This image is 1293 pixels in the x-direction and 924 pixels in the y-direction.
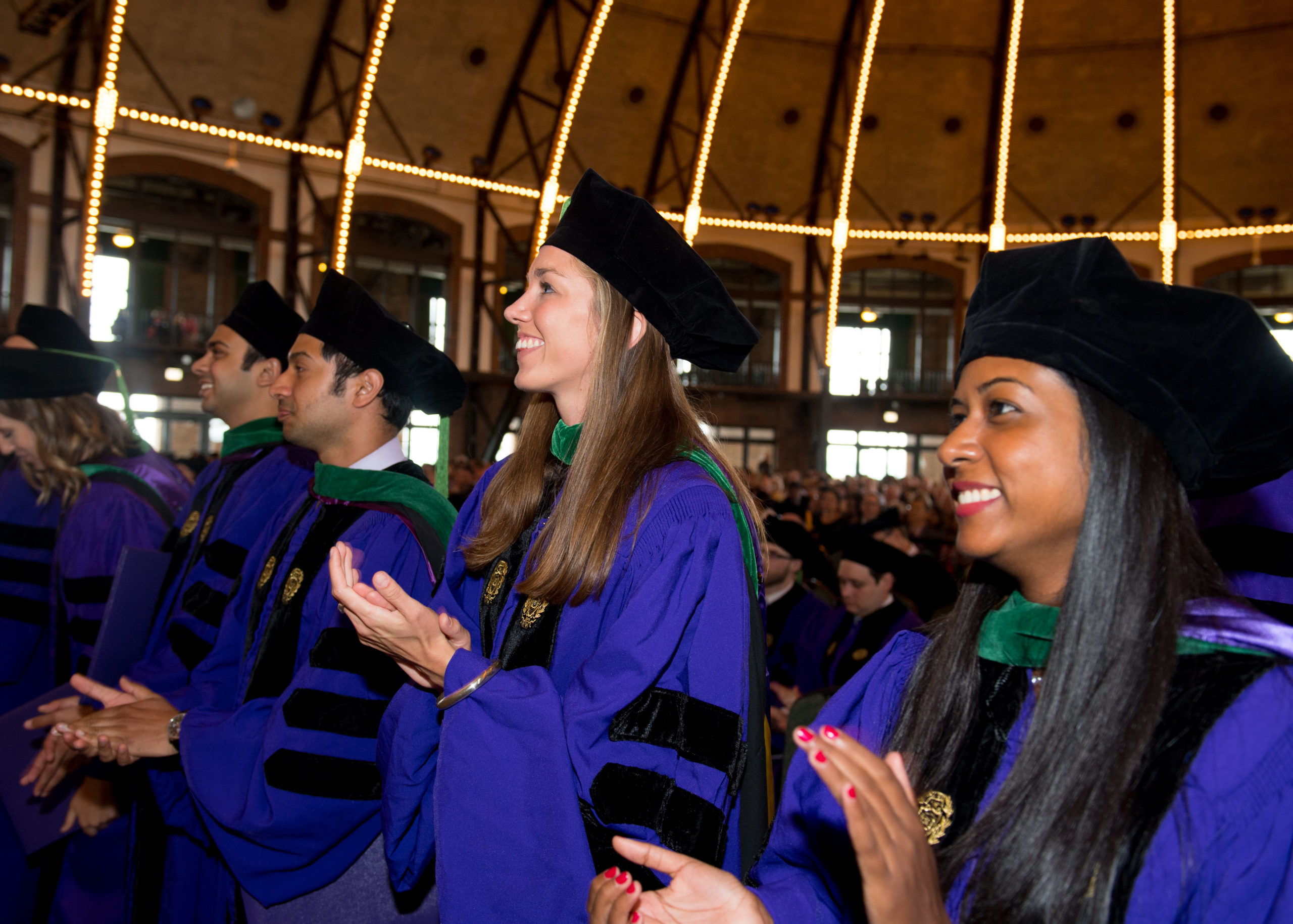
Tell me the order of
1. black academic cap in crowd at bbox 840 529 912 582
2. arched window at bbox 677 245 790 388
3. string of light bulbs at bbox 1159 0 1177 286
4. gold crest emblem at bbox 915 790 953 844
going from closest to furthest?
gold crest emblem at bbox 915 790 953 844 < black academic cap in crowd at bbox 840 529 912 582 < string of light bulbs at bbox 1159 0 1177 286 < arched window at bbox 677 245 790 388

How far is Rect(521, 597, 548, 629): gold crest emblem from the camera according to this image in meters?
2.07

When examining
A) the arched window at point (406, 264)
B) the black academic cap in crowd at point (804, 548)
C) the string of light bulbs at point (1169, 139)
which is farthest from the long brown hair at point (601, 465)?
the arched window at point (406, 264)

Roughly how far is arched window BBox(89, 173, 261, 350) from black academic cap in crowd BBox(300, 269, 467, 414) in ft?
57.9

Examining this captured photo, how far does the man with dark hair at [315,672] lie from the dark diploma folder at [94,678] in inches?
13.6

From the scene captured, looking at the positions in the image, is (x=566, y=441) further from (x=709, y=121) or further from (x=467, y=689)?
(x=709, y=121)

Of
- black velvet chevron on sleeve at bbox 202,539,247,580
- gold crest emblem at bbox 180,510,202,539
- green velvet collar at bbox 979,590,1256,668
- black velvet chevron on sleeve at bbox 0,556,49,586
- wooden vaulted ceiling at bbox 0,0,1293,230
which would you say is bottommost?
black velvet chevron on sleeve at bbox 0,556,49,586

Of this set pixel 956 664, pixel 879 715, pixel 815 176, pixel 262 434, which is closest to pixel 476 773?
pixel 879 715

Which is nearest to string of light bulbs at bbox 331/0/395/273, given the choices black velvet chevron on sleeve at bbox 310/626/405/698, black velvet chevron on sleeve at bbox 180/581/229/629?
black velvet chevron on sleeve at bbox 180/581/229/629

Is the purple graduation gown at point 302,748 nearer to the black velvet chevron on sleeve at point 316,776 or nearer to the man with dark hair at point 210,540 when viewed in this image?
the black velvet chevron on sleeve at point 316,776

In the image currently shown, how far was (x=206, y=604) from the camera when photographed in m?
3.33

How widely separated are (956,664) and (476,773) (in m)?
0.88

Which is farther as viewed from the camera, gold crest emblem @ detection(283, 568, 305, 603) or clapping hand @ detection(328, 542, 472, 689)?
gold crest emblem @ detection(283, 568, 305, 603)

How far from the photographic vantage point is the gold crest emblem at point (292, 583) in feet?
9.34

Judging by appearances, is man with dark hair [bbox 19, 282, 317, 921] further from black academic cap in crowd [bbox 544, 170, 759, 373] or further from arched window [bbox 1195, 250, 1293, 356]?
arched window [bbox 1195, 250, 1293, 356]
